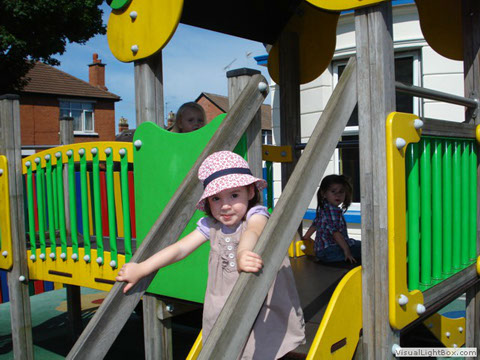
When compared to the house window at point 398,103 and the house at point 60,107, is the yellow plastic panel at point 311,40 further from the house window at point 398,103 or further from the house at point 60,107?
the house at point 60,107

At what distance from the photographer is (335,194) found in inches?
145

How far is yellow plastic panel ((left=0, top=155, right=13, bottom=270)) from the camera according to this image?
378 centimetres

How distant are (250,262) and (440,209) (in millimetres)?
1496

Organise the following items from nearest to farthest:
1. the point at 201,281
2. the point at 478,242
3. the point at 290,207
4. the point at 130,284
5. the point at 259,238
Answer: the point at 259,238 → the point at 290,207 → the point at 130,284 → the point at 201,281 → the point at 478,242

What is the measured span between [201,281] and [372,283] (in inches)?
35.2

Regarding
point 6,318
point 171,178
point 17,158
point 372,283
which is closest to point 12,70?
point 6,318

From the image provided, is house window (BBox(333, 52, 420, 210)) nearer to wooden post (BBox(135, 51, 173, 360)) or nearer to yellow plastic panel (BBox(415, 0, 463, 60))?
yellow plastic panel (BBox(415, 0, 463, 60))

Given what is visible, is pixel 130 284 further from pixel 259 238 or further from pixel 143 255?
pixel 259 238

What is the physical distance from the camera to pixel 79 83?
27312 millimetres

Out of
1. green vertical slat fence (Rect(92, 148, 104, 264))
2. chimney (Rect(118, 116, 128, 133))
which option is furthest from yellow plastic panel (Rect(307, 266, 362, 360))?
chimney (Rect(118, 116, 128, 133))

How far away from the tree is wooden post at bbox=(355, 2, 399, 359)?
42.7 feet

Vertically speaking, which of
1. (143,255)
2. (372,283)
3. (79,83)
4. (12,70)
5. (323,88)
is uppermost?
(79,83)

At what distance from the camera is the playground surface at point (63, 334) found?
4.85m

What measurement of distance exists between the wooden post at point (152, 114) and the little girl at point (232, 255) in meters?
0.79
